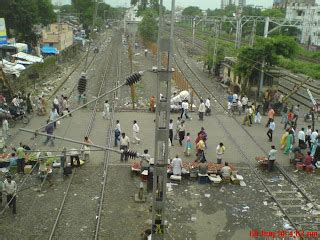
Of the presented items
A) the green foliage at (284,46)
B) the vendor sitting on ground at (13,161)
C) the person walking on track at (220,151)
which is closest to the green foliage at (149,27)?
the green foliage at (284,46)

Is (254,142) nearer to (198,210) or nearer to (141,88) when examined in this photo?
(198,210)

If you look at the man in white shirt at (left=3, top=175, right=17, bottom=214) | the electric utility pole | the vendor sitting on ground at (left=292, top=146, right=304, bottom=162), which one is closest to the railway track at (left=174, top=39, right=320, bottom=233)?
the vendor sitting on ground at (left=292, top=146, right=304, bottom=162)

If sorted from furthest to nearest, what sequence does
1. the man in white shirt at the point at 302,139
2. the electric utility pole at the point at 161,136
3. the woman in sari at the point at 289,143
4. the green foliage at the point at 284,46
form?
1. the green foliage at the point at 284,46
2. the man in white shirt at the point at 302,139
3. the woman in sari at the point at 289,143
4. the electric utility pole at the point at 161,136

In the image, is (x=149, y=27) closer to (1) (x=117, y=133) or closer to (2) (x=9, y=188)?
(1) (x=117, y=133)

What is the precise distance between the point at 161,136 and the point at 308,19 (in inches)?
2686

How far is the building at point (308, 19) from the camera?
68.3 meters

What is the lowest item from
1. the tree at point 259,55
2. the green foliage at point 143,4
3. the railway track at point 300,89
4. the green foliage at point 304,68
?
the railway track at point 300,89

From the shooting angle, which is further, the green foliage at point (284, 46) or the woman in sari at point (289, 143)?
the green foliage at point (284, 46)

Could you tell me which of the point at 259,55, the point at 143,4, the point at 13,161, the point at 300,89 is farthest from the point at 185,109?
the point at 143,4

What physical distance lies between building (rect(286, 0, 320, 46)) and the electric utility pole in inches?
2318

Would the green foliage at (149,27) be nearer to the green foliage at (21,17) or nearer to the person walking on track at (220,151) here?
the green foliage at (21,17)

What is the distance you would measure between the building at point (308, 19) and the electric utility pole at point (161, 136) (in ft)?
193

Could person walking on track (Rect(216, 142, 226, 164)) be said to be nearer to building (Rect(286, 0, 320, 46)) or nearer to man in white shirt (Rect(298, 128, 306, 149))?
man in white shirt (Rect(298, 128, 306, 149))

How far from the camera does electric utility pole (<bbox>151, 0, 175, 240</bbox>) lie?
802 cm
